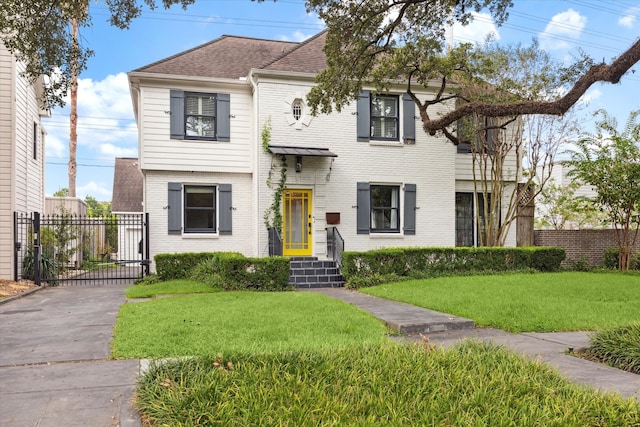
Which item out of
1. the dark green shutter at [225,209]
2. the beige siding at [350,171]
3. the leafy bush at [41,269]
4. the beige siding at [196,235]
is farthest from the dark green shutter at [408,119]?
the leafy bush at [41,269]

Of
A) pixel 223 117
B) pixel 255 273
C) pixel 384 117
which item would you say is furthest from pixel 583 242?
pixel 223 117

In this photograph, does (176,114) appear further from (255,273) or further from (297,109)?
(255,273)

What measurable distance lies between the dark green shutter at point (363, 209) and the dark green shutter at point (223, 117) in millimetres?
4290

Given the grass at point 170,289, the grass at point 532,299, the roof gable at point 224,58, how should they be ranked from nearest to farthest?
the grass at point 532,299 → the grass at point 170,289 → the roof gable at point 224,58

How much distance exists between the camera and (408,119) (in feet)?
50.9

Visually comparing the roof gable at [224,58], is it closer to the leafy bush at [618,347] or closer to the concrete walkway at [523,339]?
the concrete walkway at [523,339]

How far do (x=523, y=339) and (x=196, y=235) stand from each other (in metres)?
10.4

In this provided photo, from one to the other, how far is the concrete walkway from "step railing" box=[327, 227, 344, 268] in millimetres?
4463

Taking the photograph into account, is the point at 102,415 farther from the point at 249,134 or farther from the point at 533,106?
the point at 249,134

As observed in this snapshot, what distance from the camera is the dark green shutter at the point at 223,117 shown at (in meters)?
14.5

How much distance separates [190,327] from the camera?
6285 millimetres

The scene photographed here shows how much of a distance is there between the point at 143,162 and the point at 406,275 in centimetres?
794

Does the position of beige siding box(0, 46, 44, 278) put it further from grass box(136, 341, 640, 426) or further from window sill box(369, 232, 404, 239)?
grass box(136, 341, 640, 426)

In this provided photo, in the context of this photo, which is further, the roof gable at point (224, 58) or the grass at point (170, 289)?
the roof gable at point (224, 58)
